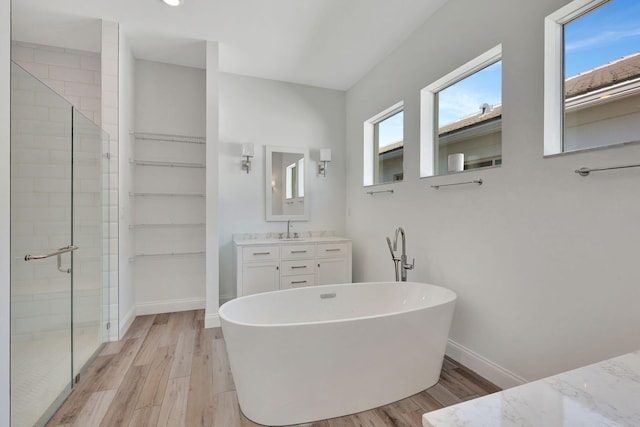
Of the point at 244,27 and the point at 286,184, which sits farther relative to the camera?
the point at 286,184

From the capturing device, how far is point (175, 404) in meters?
1.79

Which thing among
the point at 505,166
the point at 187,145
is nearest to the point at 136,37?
the point at 187,145

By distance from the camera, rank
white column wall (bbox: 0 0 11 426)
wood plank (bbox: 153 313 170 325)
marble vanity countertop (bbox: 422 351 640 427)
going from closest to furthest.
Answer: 1. marble vanity countertop (bbox: 422 351 640 427)
2. white column wall (bbox: 0 0 11 426)
3. wood plank (bbox: 153 313 170 325)

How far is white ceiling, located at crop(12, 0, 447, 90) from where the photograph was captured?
2.44 meters

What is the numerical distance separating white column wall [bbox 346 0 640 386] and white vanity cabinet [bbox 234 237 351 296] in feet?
3.04

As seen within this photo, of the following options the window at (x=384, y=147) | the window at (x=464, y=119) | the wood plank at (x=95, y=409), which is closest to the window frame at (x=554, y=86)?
the window at (x=464, y=119)

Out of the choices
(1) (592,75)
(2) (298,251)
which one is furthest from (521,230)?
(2) (298,251)

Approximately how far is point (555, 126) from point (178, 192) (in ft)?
11.1

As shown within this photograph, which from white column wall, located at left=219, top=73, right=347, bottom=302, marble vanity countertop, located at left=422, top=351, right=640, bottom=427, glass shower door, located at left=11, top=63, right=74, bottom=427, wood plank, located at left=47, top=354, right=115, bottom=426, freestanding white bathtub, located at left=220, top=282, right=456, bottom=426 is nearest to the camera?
marble vanity countertop, located at left=422, top=351, right=640, bottom=427

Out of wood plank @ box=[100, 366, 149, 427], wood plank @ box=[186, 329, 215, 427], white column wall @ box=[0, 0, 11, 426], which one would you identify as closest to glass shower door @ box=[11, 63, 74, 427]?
white column wall @ box=[0, 0, 11, 426]

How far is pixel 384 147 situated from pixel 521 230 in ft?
6.54

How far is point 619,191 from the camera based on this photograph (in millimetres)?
1402

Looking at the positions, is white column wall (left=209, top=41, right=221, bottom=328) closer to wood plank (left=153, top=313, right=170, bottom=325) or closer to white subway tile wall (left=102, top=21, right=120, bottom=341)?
wood plank (left=153, top=313, right=170, bottom=325)

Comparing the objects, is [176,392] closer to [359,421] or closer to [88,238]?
[359,421]
